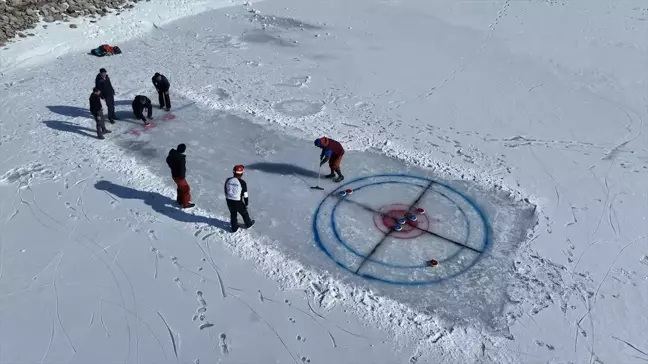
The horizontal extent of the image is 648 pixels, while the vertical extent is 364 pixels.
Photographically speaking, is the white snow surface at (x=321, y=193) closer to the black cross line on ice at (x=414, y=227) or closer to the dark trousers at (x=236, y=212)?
the black cross line on ice at (x=414, y=227)

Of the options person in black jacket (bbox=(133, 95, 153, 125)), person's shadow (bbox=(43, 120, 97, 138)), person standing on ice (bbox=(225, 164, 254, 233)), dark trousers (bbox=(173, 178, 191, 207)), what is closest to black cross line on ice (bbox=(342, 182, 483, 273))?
person standing on ice (bbox=(225, 164, 254, 233))

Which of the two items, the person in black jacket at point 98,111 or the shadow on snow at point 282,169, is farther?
the person in black jacket at point 98,111

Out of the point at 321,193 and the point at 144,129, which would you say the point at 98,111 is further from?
the point at 321,193

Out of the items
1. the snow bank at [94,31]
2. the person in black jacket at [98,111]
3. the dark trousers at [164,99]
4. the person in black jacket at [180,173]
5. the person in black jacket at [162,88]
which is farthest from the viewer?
the snow bank at [94,31]

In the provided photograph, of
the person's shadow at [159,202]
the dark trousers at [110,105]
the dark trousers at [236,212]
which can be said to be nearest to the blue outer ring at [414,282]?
the dark trousers at [236,212]

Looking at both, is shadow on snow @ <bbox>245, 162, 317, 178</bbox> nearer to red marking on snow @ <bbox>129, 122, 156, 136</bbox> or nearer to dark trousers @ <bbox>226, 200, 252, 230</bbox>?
dark trousers @ <bbox>226, 200, 252, 230</bbox>

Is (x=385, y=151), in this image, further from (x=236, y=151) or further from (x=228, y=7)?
(x=228, y=7)

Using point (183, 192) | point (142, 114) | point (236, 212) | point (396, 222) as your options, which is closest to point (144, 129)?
point (142, 114)
